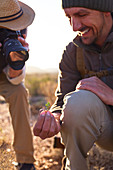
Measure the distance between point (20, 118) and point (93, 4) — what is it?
50.2 inches

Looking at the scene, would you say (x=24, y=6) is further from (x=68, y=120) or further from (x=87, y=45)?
(x=68, y=120)

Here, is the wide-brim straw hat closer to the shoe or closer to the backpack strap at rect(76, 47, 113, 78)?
the backpack strap at rect(76, 47, 113, 78)

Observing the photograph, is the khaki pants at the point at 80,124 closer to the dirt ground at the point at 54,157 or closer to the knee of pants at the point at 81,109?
the knee of pants at the point at 81,109

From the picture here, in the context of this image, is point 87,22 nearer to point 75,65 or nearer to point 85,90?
point 75,65

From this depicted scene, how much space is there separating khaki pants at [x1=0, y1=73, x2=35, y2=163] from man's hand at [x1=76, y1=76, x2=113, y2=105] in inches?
37.3

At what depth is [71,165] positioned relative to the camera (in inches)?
58.7

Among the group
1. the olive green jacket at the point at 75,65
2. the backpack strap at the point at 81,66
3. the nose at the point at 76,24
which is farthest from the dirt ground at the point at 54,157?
the nose at the point at 76,24

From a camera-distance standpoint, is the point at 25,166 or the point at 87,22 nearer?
the point at 87,22

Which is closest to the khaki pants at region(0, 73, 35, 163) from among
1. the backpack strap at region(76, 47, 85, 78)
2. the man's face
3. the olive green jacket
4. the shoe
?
the shoe

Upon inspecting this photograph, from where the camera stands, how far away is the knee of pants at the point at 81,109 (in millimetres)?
1470

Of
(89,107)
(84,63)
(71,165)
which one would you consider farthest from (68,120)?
(84,63)

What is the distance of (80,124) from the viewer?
57.7 inches

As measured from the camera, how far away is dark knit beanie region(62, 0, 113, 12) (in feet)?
5.95

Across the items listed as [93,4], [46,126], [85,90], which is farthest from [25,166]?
[93,4]
